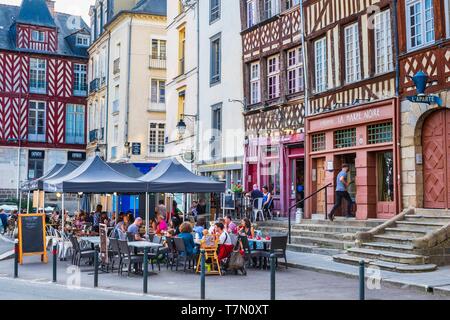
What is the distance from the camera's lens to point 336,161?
1725 cm

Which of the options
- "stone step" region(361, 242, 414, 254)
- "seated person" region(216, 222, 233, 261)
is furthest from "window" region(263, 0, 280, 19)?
"seated person" region(216, 222, 233, 261)

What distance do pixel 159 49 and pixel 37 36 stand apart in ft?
41.9

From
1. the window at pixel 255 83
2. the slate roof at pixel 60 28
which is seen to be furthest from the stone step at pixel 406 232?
the slate roof at pixel 60 28

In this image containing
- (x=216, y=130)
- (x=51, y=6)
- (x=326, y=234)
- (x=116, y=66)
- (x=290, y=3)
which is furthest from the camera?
(x=51, y=6)

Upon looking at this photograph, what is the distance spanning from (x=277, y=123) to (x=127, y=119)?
14.5m

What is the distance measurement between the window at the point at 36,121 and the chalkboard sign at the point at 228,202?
23.7 m

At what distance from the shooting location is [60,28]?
45.8 metres

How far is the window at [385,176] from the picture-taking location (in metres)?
15.4

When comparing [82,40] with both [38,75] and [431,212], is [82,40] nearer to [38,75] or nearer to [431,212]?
[38,75]

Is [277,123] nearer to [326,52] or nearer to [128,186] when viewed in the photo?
[326,52]

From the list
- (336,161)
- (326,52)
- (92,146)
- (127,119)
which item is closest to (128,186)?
(336,161)

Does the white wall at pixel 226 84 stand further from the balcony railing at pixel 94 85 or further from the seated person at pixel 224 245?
the balcony railing at pixel 94 85

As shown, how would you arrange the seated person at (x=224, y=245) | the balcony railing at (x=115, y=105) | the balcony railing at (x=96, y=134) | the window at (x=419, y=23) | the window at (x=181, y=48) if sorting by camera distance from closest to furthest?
the seated person at (x=224, y=245), the window at (x=419, y=23), the window at (x=181, y=48), the balcony railing at (x=115, y=105), the balcony railing at (x=96, y=134)

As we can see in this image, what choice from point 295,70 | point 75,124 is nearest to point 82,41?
point 75,124
